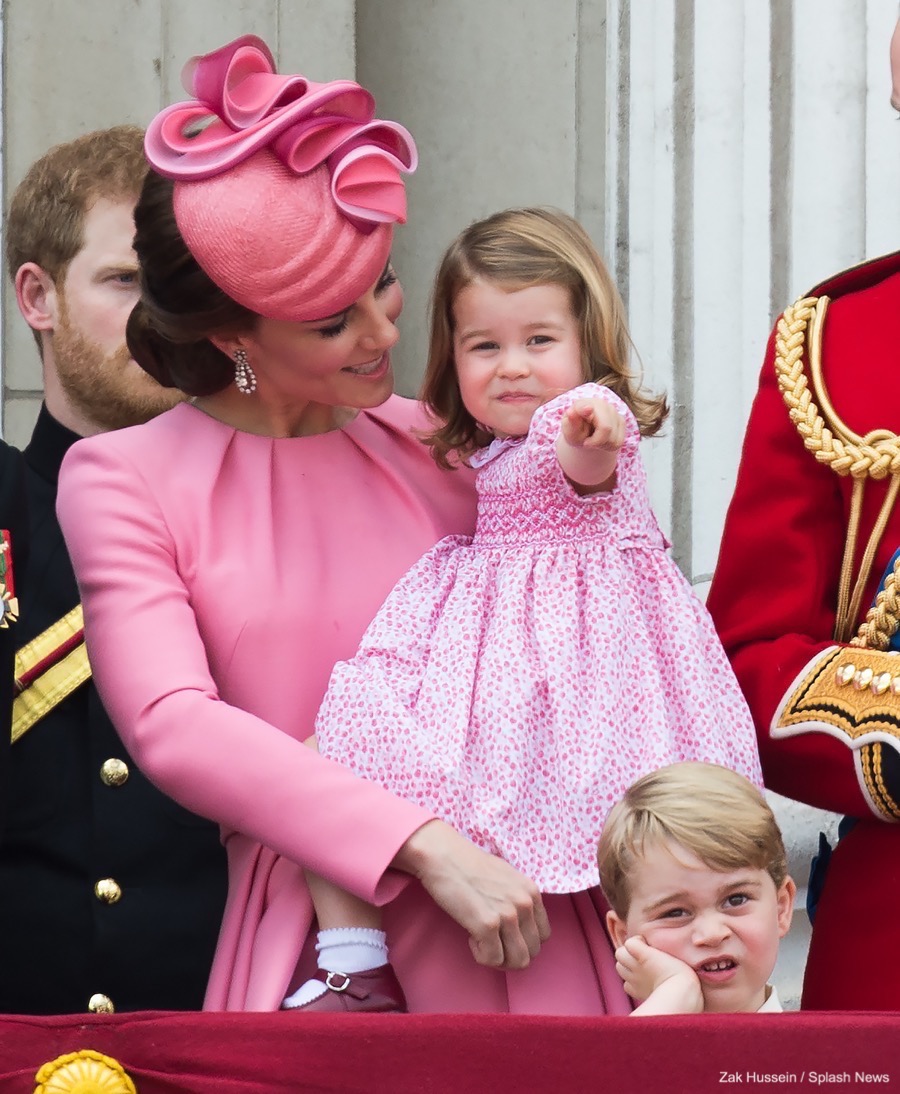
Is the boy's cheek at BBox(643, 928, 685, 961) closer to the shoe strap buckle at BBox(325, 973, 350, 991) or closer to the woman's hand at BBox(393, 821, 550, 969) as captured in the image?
the woman's hand at BBox(393, 821, 550, 969)

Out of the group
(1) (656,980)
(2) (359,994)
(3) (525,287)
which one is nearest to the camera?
(1) (656,980)

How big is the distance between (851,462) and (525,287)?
45 centimetres

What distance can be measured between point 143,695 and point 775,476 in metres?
0.74

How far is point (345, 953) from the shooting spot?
2.17 m

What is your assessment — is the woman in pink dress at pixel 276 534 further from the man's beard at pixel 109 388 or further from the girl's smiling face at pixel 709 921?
the man's beard at pixel 109 388

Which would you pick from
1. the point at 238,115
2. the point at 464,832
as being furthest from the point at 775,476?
the point at 238,115

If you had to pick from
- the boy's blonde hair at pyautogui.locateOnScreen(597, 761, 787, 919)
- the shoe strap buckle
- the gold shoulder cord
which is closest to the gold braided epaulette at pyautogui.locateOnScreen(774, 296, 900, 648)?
the gold shoulder cord

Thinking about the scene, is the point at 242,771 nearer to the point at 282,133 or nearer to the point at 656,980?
the point at 656,980

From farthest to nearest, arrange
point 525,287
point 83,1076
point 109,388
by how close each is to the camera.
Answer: point 109,388 < point 525,287 < point 83,1076

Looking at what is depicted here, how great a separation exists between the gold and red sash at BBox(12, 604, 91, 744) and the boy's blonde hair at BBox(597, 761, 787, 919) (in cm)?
100

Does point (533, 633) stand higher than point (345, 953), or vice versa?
point (533, 633)

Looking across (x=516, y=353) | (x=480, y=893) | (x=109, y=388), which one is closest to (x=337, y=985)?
(x=480, y=893)

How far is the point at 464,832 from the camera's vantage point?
219 cm

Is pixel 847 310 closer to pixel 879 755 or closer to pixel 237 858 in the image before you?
pixel 879 755
